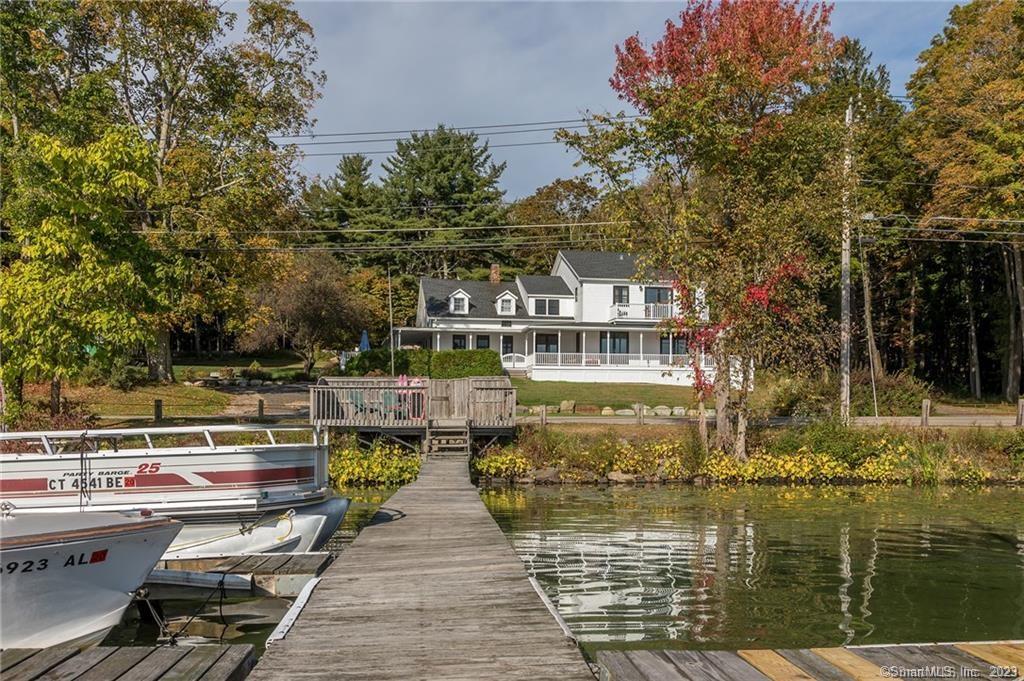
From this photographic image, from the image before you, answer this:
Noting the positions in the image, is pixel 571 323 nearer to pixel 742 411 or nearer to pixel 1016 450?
pixel 742 411

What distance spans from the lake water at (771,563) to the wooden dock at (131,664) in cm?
470

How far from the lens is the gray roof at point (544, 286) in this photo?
58875mm

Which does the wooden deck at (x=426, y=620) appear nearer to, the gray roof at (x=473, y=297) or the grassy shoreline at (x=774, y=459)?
the grassy shoreline at (x=774, y=459)

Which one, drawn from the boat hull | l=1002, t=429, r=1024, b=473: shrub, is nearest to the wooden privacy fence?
the boat hull

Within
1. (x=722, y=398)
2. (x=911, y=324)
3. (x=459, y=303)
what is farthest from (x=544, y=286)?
(x=722, y=398)

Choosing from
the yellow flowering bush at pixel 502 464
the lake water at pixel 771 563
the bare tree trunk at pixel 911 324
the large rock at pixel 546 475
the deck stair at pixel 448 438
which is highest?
the bare tree trunk at pixel 911 324

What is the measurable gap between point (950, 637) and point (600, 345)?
46.1 meters

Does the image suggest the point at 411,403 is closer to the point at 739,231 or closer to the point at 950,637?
the point at 739,231

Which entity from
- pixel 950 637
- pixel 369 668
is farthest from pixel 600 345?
pixel 369 668

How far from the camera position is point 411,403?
2686cm

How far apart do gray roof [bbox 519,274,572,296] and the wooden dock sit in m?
51.6

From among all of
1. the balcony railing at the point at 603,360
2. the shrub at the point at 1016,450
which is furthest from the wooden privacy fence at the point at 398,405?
the balcony railing at the point at 603,360

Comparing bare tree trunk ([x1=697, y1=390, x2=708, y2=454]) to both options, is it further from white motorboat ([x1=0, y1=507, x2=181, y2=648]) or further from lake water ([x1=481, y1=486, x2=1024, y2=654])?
white motorboat ([x1=0, y1=507, x2=181, y2=648])

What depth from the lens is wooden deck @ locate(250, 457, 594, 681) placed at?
278 inches
